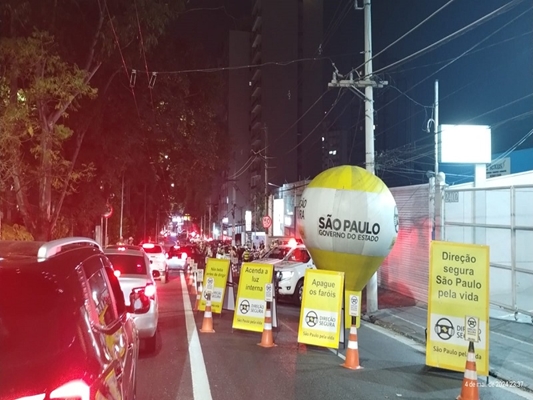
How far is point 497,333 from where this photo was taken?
1226 cm

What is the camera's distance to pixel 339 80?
62.3ft

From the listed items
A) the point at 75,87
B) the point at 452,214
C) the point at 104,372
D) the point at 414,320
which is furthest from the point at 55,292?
the point at 75,87

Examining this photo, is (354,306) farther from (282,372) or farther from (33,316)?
(33,316)

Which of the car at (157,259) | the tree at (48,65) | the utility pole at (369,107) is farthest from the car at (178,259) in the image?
the utility pole at (369,107)

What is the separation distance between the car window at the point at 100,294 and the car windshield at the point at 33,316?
35 centimetres

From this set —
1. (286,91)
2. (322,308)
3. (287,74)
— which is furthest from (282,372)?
(287,74)

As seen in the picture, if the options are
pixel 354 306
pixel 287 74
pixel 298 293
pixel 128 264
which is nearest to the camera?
pixel 354 306

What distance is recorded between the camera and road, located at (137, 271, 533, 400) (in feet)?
24.8

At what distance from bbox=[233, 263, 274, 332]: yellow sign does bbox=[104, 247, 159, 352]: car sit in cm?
208

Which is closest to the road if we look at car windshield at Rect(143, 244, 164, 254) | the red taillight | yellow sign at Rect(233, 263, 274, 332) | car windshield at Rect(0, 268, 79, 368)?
yellow sign at Rect(233, 263, 274, 332)

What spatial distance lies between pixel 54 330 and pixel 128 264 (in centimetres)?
818

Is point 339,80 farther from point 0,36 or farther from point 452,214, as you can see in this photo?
point 0,36

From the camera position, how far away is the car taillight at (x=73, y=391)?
2.79m

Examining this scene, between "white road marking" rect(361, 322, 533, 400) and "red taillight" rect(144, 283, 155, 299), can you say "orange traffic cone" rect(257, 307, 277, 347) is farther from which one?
"white road marking" rect(361, 322, 533, 400)
